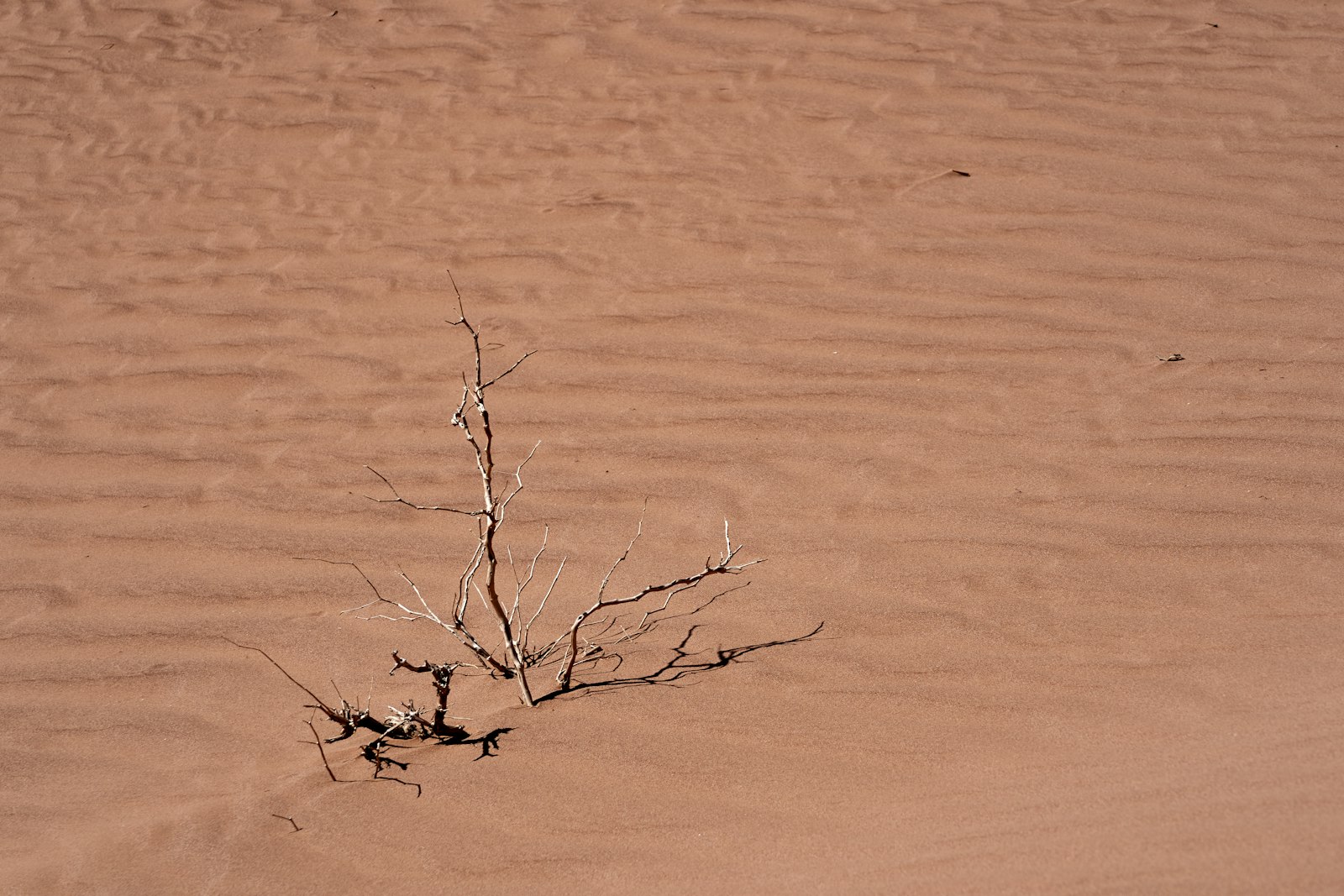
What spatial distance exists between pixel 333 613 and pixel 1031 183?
3.07 metres

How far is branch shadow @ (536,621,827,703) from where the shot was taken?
271 cm

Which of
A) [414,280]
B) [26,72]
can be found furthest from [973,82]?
[26,72]

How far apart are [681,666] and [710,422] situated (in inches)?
44.1

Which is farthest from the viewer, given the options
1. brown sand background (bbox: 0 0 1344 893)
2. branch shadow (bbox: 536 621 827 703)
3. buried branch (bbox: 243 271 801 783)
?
branch shadow (bbox: 536 621 827 703)

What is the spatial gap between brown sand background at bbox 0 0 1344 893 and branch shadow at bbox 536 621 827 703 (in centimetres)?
4

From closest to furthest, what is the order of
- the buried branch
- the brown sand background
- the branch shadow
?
the brown sand background < the buried branch < the branch shadow

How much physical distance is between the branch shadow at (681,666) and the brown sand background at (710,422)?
44 millimetres

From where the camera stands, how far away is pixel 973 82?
17.4 ft

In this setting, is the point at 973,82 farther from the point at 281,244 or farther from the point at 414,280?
the point at 281,244

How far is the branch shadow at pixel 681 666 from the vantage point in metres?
2.71

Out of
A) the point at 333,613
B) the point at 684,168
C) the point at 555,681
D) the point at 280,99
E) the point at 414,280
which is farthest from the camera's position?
the point at 280,99

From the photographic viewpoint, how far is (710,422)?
373 cm

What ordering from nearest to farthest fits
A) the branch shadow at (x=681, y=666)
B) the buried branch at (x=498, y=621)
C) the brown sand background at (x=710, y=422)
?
the brown sand background at (x=710, y=422) → the buried branch at (x=498, y=621) → the branch shadow at (x=681, y=666)

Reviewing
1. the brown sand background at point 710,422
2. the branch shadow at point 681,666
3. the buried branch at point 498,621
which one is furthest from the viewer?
the branch shadow at point 681,666
